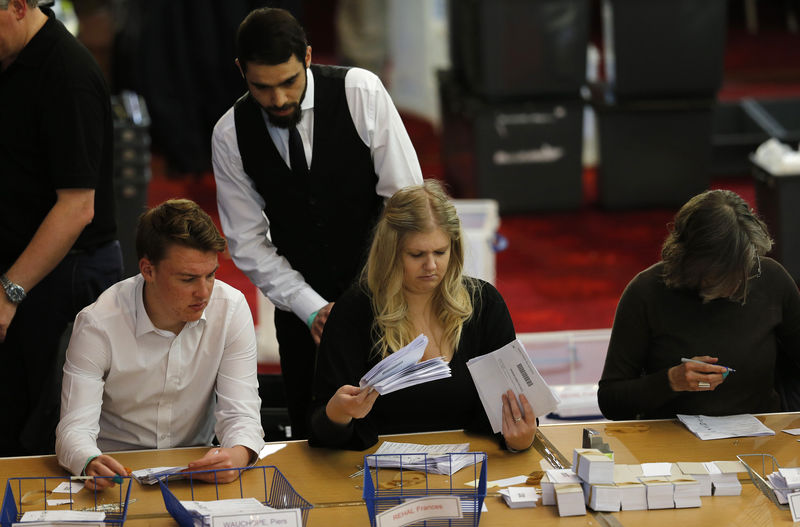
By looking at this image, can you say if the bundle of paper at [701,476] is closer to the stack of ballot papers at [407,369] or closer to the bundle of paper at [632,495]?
the bundle of paper at [632,495]

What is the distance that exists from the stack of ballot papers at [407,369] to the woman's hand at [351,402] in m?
0.10

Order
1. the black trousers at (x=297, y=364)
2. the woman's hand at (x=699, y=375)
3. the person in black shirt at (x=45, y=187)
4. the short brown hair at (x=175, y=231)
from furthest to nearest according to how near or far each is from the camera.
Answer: the black trousers at (x=297, y=364) < the person in black shirt at (x=45, y=187) < the woman's hand at (x=699, y=375) < the short brown hair at (x=175, y=231)

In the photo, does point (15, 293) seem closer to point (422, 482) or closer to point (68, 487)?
point (68, 487)

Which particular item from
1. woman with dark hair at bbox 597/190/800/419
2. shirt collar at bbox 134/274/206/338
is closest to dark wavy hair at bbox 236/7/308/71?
shirt collar at bbox 134/274/206/338

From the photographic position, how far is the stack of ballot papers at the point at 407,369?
2182 mm

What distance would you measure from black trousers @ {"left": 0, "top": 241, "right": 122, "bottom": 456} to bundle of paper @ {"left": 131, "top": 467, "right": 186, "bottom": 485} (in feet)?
2.13

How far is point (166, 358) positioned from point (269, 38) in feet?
2.55

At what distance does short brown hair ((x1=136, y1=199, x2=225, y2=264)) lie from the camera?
2416 mm

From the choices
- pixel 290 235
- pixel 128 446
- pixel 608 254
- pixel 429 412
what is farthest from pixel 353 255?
pixel 608 254

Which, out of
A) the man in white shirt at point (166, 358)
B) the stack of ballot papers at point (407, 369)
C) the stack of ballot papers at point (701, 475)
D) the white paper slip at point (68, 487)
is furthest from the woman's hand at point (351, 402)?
the stack of ballot papers at point (701, 475)

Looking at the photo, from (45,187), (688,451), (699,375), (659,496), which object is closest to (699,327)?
(699,375)

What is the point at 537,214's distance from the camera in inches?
277

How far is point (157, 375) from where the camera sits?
2549 millimetres

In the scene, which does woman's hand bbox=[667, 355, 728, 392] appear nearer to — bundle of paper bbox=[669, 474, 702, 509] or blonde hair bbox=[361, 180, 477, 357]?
bundle of paper bbox=[669, 474, 702, 509]
